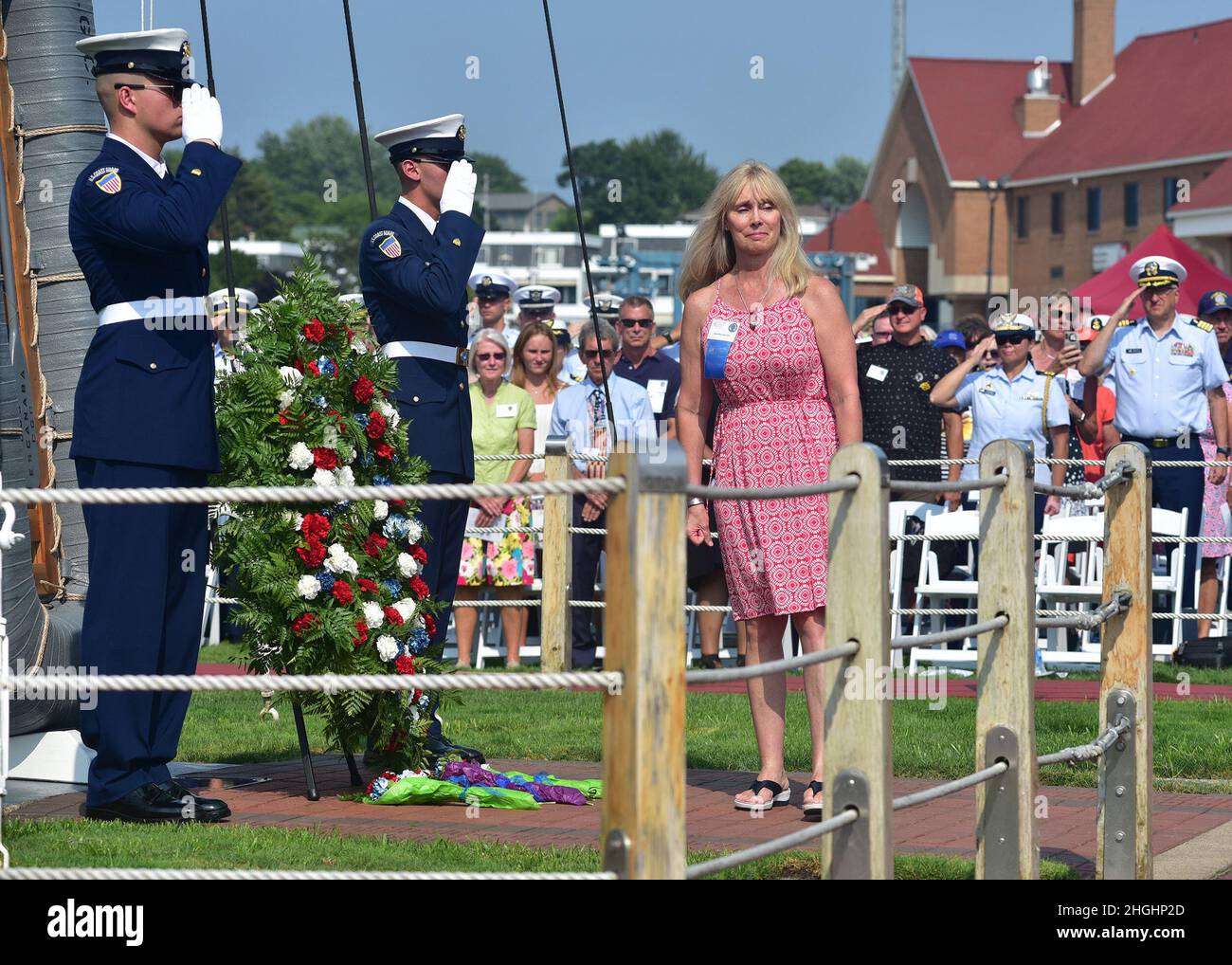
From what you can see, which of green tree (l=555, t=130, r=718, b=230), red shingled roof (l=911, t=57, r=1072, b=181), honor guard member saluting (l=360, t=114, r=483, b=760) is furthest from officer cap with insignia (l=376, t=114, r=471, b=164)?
green tree (l=555, t=130, r=718, b=230)

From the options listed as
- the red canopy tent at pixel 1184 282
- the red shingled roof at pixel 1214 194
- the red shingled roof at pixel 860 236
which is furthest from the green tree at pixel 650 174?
the red canopy tent at pixel 1184 282

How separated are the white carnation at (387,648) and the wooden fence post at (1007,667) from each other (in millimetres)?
A: 2414

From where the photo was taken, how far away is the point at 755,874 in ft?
18.6

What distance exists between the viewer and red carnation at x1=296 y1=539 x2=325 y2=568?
7082 millimetres

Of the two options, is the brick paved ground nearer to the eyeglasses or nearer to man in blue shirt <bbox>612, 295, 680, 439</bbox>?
the eyeglasses

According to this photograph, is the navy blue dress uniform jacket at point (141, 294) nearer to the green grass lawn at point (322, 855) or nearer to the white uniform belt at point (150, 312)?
the white uniform belt at point (150, 312)

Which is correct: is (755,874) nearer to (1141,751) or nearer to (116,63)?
(1141,751)

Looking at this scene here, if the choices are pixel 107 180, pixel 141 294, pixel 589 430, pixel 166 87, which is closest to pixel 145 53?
pixel 166 87

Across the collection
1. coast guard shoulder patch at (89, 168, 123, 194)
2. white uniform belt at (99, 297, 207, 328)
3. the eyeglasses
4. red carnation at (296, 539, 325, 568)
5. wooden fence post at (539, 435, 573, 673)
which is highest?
the eyeglasses

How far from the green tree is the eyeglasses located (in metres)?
158

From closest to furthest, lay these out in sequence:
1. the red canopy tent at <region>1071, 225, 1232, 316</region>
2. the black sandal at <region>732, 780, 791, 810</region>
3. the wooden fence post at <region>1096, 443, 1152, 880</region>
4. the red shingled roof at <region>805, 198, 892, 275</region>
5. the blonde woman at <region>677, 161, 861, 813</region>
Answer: the wooden fence post at <region>1096, 443, 1152, 880</region>, the black sandal at <region>732, 780, 791, 810</region>, the blonde woman at <region>677, 161, 861, 813</region>, the red canopy tent at <region>1071, 225, 1232, 316</region>, the red shingled roof at <region>805, 198, 892, 275</region>
